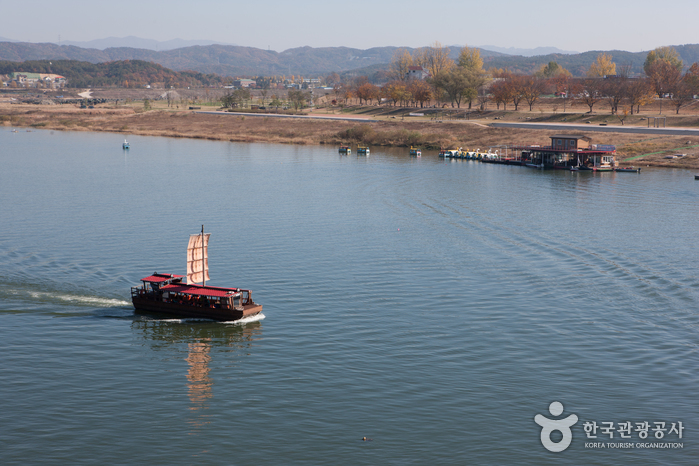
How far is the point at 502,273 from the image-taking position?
5750cm

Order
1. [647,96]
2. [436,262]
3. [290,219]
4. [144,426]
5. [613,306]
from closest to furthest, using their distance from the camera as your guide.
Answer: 1. [144,426]
2. [613,306]
3. [436,262]
4. [290,219]
5. [647,96]

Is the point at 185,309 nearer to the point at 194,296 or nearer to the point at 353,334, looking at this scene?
the point at 194,296

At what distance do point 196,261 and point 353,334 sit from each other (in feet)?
48.0

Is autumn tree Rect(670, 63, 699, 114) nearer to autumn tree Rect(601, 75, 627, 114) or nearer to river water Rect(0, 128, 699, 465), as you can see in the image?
autumn tree Rect(601, 75, 627, 114)

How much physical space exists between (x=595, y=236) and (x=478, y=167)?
68410 millimetres

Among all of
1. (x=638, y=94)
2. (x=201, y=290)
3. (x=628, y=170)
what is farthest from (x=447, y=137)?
(x=201, y=290)

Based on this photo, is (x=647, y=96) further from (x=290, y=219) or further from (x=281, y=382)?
(x=281, y=382)

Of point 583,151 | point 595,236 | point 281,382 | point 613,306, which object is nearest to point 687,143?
point 583,151

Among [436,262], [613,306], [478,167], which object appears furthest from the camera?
[478,167]

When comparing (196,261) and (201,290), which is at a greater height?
(196,261)

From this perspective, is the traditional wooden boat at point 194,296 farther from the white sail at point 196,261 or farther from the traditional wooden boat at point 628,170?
the traditional wooden boat at point 628,170

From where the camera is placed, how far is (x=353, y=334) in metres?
43.3

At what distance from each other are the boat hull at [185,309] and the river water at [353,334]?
722mm

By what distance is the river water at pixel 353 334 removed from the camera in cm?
3120
